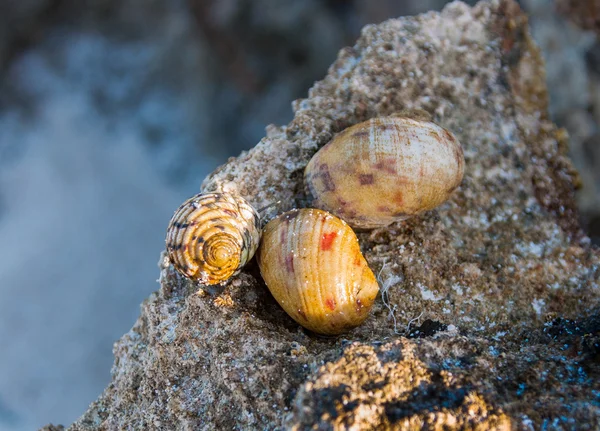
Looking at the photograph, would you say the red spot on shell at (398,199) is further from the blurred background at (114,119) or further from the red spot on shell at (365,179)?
the blurred background at (114,119)

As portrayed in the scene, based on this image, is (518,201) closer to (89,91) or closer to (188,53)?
(188,53)

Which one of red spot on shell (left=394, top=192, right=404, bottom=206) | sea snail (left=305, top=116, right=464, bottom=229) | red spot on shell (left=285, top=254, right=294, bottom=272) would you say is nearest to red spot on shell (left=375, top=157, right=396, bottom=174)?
sea snail (left=305, top=116, right=464, bottom=229)

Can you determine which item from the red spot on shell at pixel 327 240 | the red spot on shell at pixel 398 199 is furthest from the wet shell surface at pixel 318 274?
the red spot on shell at pixel 398 199

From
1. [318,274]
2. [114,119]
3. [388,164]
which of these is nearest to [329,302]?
[318,274]

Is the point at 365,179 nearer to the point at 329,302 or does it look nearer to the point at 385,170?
the point at 385,170

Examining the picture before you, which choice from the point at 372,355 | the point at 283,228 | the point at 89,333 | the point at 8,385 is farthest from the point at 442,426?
the point at 8,385
